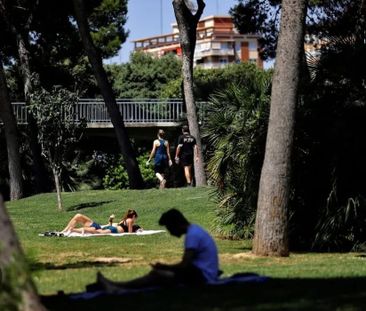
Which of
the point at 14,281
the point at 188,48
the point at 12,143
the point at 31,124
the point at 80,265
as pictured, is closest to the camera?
the point at 14,281

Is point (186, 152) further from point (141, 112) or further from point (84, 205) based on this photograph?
point (141, 112)

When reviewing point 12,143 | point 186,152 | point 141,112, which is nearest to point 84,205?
point 186,152

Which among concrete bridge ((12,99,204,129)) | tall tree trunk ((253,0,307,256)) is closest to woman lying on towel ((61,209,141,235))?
tall tree trunk ((253,0,307,256))

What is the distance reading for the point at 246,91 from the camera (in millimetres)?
19734

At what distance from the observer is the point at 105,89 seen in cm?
3056

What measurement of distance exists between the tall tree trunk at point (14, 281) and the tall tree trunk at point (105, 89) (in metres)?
22.7

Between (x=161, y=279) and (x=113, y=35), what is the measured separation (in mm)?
43783

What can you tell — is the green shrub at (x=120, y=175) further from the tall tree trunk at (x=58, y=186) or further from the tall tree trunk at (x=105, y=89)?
the tall tree trunk at (x=58, y=186)

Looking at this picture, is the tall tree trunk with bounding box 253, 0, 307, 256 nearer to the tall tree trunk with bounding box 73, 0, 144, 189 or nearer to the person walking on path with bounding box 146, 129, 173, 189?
the person walking on path with bounding box 146, 129, 173, 189

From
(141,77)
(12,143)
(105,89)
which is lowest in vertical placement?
(12,143)

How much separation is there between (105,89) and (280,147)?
1598 centimetres

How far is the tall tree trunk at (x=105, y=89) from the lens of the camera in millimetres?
30297

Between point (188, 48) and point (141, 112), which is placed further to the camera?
point (141, 112)

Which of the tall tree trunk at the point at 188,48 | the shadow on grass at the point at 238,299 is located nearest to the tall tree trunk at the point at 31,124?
the tall tree trunk at the point at 188,48
